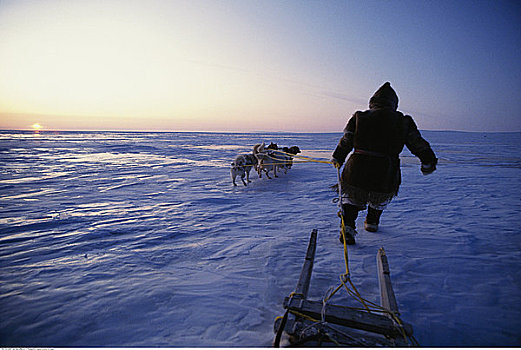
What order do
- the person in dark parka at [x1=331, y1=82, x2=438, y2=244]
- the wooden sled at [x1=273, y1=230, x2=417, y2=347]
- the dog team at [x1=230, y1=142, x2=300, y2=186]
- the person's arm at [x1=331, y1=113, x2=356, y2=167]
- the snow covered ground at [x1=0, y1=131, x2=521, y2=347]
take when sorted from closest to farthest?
the wooden sled at [x1=273, y1=230, x2=417, y2=347], the snow covered ground at [x1=0, y1=131, x2=521, y2=347], the person in dark parka at [x1=331, y1=82, x2=438, y2=244], the person's arm at [x1=331, y1=113, x2=356, y2=167], the dog team at [x1=230, y1=142, x2=300, y2=186]

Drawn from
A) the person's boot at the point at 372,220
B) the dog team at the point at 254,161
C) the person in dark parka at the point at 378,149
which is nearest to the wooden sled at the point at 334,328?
the person in dark parka at the point at 378,149

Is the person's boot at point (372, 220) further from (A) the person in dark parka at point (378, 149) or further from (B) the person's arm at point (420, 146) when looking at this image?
(B) the person's arm at point (420, 146)

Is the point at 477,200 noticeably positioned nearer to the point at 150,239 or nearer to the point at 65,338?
the point at 150,239

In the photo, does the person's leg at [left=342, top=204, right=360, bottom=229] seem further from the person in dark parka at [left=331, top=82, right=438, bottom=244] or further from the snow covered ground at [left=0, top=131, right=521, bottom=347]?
the snow covered ground at [left=0, top=131, right=521, bottom=347]

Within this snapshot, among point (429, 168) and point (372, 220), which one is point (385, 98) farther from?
point (372, 220)

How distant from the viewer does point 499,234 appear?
13.1 feet

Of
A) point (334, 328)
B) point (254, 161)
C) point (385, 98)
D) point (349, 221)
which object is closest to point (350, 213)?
point (349, 221)

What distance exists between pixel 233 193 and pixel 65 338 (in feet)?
17.9

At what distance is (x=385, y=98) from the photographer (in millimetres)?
3496

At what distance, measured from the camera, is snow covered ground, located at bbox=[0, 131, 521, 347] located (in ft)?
6.97

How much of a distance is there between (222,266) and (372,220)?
264 cm

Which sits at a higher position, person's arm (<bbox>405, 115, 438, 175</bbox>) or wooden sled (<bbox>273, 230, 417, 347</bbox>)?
person's arm (<bbox>405, 115, 438, 175</bbox>)

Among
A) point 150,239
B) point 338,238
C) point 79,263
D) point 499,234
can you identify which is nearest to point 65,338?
point 79,263

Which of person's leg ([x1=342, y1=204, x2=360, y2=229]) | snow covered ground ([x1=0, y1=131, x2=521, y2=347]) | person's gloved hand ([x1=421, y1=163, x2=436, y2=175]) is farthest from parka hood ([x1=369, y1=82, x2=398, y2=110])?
snow covered ground ([x1=0, y1=131, x2=521, y2=347])
